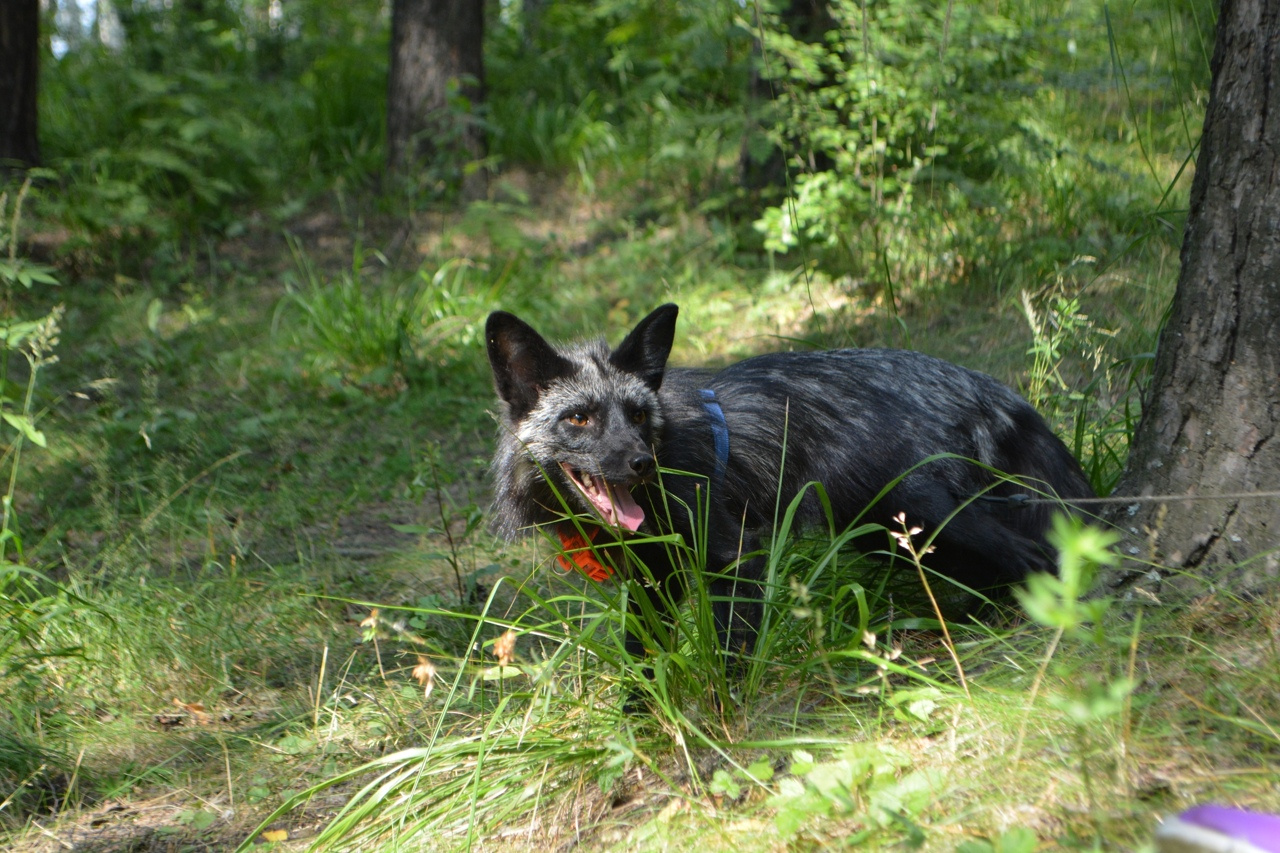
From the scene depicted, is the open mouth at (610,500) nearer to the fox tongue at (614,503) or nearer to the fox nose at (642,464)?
the fox tongue at (614,503)

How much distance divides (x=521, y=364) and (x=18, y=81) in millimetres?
7007

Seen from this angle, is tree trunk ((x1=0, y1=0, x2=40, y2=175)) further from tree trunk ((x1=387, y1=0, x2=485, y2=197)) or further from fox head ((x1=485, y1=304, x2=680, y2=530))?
fox head ((x1=485, y1=304, x2=680, y2=530))

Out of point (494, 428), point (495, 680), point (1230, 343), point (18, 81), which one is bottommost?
point (495, 680)

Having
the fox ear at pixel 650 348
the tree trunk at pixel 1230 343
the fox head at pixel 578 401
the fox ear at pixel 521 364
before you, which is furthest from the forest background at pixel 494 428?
the fox ear at pixel 650 348

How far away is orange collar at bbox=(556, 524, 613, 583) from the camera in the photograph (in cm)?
314

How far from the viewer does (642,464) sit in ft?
10.7

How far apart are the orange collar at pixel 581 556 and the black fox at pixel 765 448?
0.06ft

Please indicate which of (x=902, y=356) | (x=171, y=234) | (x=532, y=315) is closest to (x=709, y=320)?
(x=532, y=315)

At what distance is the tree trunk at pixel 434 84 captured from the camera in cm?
873

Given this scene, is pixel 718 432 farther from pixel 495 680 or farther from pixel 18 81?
pixel 18 81

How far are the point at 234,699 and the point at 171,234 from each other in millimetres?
6112

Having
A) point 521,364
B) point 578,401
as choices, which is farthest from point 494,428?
point 578,401

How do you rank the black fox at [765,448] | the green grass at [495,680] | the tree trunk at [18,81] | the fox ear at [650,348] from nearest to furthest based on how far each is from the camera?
the green grass at [495,680] → the black fox at [765,448] → the fox ear at [650,348] → the tree trunk at [18,81]

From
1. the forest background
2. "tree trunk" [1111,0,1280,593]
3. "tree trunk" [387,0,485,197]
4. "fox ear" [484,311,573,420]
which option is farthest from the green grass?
"tree trunk" [387,0,485,197]
